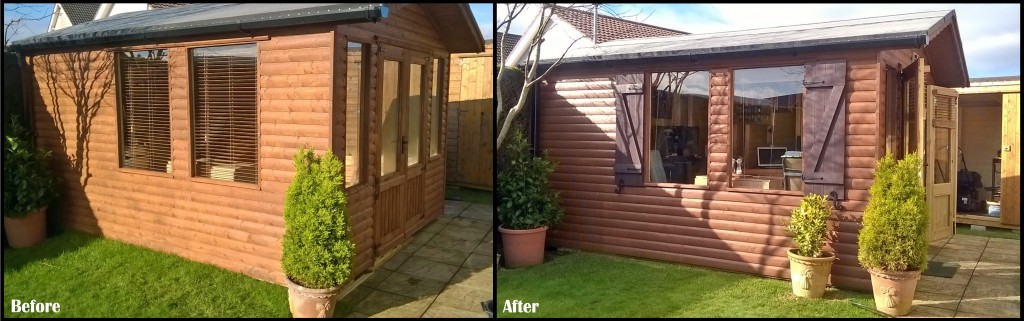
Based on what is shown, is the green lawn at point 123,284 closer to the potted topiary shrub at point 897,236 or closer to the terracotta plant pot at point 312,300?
the terracotta plant pot at point 312,300

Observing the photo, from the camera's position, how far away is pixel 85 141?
4262 mm

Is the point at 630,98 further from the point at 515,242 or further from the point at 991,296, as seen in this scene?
the point at 991,296

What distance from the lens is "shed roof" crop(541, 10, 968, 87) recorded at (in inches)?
162

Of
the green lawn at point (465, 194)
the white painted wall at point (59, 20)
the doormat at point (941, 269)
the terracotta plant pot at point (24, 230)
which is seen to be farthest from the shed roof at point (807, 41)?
the terracotta plant pot at point (24, 230)

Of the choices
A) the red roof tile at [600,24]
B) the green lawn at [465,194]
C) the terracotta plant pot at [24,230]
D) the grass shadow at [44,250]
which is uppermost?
the red roof tile at [600,24]

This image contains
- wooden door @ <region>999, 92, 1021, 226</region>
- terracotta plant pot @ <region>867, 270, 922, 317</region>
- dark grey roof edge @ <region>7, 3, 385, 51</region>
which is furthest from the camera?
wooden door @ <region>999, 92, 1021, 226</region>

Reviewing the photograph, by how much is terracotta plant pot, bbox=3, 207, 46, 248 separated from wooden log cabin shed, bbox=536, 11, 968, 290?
3.85 metres

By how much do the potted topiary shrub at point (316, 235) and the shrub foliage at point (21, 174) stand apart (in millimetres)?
2083

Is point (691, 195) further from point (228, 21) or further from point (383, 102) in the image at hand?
point (228, 21)

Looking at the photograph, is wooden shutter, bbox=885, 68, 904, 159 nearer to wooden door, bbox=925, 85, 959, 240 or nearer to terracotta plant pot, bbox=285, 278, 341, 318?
wooden door, bbox=925, 85, 959, 240

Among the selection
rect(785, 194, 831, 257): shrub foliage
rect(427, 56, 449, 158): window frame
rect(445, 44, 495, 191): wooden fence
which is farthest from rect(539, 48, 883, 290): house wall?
rect(427, 56, 449, 158): window frame

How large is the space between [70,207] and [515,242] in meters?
3.22

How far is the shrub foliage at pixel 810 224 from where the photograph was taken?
425 cm

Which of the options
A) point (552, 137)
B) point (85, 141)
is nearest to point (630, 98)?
point (552, 137)
